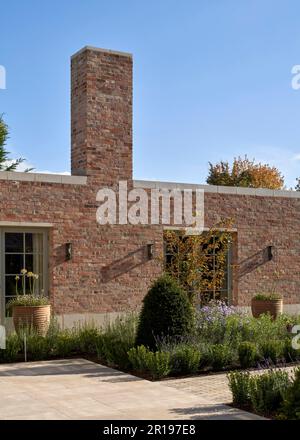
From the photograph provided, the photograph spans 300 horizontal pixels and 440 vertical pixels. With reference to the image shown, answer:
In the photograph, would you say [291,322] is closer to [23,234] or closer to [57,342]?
[57,342]

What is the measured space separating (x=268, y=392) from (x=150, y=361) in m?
2.40

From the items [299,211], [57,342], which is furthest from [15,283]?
[299,211]

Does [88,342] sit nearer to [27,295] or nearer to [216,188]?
[27,295]

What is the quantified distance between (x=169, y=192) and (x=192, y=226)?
38.6 inches

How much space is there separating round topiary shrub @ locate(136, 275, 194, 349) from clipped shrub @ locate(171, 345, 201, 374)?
553mm

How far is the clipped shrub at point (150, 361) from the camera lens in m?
8.87

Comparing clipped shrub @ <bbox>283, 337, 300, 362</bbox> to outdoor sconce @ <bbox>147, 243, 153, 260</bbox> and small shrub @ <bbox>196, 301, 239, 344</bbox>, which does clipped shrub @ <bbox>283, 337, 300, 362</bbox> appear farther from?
outdoor sconce @ <bbox>147, 243, 153, 260</bbox>

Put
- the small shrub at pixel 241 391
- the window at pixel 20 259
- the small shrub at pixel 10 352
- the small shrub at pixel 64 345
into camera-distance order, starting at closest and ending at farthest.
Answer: the small shrub at pixel 241 391 < the small shrub at pixel 10 352 < the small shrub at pixel 64 345 < the window at pixel 20 259

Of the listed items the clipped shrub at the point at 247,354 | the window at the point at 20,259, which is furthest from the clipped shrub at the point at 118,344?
the window at the point at 20,259

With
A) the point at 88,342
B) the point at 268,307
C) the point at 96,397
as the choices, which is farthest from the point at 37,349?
the point at 268,307

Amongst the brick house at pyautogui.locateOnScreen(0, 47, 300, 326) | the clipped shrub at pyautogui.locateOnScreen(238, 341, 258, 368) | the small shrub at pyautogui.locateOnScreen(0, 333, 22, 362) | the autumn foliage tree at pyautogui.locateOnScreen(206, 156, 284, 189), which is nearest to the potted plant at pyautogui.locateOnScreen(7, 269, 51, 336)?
the small shrub at pyautogui.locateOnScreen(0, 333, 22, 362)

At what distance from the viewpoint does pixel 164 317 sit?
9891 mm

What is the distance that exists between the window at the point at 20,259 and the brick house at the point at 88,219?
0.07 feet

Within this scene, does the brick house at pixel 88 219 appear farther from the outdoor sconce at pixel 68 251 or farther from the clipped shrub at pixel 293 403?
the clipped shrub at pixel 293 403
